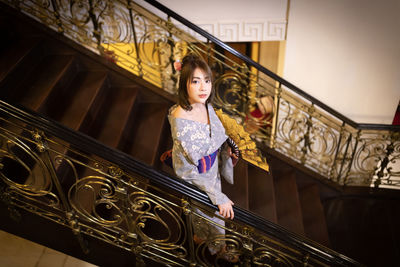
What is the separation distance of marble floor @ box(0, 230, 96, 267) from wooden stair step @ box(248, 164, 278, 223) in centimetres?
188

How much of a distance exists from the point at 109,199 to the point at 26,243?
1.60 meters

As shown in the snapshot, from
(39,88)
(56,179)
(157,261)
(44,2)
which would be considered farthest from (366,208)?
(44,2)

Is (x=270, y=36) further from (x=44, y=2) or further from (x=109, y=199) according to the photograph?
(x=109, y=199)

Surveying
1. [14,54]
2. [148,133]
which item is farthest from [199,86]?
[14,54]

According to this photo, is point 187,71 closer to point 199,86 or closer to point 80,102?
point 199,86

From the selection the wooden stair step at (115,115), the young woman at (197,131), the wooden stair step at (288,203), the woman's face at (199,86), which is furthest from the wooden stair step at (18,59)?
the wooden stair step at (288,203)

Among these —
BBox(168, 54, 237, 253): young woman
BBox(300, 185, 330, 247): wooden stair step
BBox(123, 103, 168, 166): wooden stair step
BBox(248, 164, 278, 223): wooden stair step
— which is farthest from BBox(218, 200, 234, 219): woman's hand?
BBox(300, 185, 330, 247): wooden stair step

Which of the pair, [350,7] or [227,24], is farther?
[227,24]

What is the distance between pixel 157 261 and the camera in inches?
106

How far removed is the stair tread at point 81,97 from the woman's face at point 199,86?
144 cm

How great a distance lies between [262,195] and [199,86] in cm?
205

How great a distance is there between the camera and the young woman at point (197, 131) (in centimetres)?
214

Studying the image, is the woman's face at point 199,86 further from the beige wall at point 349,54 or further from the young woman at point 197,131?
the beige wall at point 349,54

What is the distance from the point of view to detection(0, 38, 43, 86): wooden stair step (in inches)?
117
